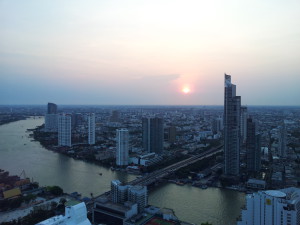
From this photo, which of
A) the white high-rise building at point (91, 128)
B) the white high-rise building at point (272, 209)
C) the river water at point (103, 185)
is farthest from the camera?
Answer: the white high-rise building at point (91, 128)

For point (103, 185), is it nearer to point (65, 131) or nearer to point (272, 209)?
point (272, 209)

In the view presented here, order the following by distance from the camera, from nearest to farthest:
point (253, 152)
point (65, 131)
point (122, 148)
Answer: point (253, 152) < point (122, 148) < point (65, 131)

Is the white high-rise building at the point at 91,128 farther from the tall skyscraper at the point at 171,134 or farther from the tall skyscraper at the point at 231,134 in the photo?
the tall skyscraper at the point at 231,134

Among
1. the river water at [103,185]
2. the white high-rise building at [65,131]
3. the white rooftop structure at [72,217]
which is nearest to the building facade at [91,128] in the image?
the white high-rise building at [65,131]

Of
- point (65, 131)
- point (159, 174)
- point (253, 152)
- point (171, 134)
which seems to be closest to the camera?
point (159, 174)

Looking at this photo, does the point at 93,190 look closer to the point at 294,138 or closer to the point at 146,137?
the point at 146,137

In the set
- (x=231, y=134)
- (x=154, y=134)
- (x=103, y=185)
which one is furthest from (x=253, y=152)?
(x=103, y=185)
